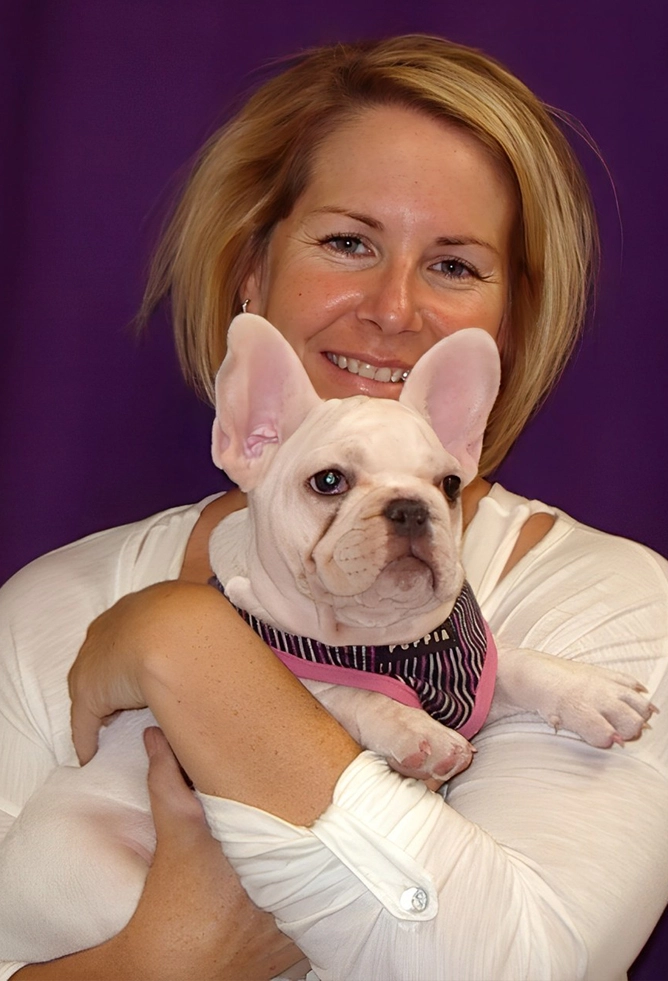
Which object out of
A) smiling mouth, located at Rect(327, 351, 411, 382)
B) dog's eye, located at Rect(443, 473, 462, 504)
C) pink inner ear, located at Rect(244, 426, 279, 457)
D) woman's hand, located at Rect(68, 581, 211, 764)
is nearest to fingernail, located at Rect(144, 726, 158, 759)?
woman's hand, located at Rect(68, 581, 211, 764)

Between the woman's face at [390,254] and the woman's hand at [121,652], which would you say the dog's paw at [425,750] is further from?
the woman's face at [390,254]

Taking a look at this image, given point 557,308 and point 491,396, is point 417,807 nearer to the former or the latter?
point 491,396

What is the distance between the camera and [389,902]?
1.17 meters

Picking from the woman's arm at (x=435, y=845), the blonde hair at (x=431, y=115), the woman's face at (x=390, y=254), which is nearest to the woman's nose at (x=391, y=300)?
the woman's face at (x=390, y=254)

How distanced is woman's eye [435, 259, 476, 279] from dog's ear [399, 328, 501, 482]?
41 cm

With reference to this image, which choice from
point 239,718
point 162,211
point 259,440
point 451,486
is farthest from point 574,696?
point 162,211

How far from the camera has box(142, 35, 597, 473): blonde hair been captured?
1900mm

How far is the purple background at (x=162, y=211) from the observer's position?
229 cm

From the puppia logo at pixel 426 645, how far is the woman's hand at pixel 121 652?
250mm

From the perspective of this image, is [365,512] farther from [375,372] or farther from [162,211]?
[162,211]

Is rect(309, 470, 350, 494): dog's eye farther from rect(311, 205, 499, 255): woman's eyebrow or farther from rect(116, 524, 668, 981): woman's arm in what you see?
rect(311, 205, 499, 255): woman's eyebrow

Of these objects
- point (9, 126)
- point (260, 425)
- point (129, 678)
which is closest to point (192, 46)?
point (9, 126)

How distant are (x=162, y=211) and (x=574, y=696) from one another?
58.6 inches

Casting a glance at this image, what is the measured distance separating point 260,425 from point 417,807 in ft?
1.69
